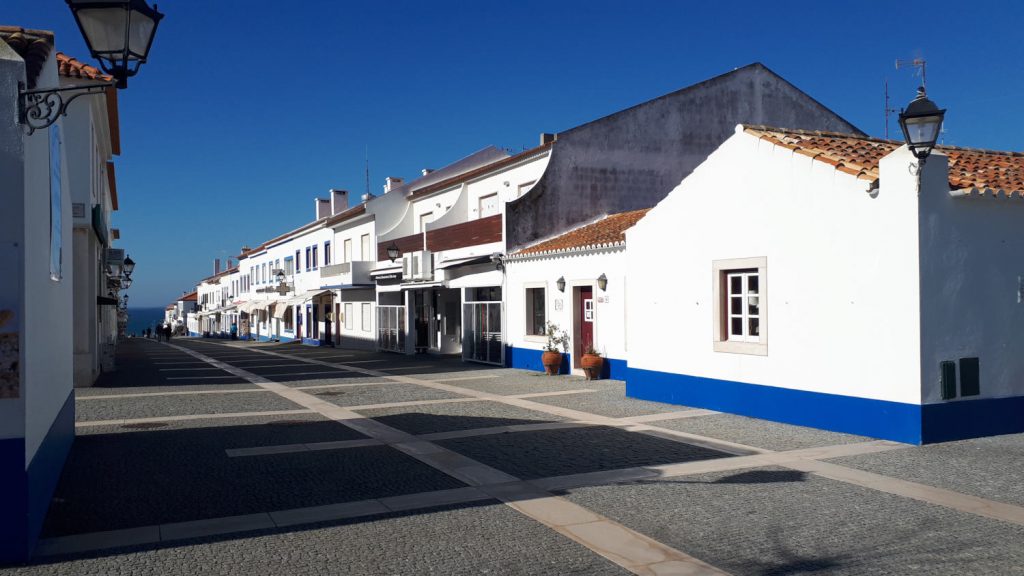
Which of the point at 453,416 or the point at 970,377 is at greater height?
the point at 970,377

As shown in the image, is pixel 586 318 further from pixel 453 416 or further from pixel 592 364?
pixel 453 416

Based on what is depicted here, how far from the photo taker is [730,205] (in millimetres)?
11648

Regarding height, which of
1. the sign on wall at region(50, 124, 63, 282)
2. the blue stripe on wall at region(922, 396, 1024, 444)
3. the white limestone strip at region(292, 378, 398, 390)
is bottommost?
the white limestone strip at region(292, 378, 398, 390)

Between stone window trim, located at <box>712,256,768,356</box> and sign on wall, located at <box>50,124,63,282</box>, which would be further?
stone window trim, located at <box>712,256,768,356</box>

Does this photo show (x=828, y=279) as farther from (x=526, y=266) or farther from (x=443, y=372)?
(x=443, y=372)

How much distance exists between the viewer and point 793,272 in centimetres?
1065

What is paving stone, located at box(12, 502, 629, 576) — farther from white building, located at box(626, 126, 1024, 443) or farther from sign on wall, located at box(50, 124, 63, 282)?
white building, located at box(626, 126, 1024, 443)

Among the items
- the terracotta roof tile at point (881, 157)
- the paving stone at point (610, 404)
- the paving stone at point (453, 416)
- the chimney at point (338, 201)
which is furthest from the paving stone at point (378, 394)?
the chimney at point (338, 201)

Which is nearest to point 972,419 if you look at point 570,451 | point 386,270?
point 570,451

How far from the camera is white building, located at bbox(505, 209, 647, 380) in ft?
55.6

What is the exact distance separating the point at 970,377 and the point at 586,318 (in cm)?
966

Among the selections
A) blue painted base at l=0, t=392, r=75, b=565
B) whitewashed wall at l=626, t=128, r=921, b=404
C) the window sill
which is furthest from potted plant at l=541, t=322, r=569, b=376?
blue painted base at l=0, t=392, r=75, b=565

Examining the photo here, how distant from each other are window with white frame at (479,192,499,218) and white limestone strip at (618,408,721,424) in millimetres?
13128

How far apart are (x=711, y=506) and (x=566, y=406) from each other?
642 cm
